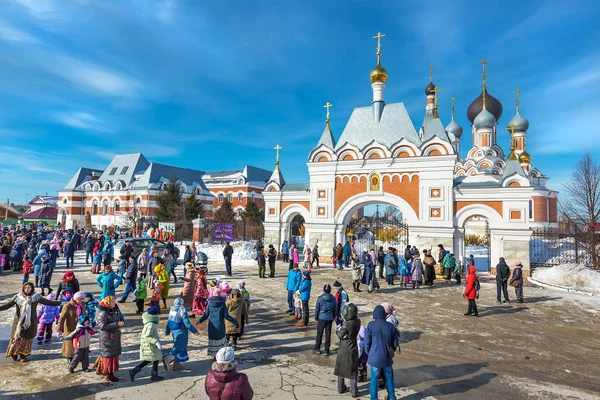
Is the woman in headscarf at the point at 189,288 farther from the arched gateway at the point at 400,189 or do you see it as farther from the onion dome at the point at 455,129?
the onion dome at the point at 455,129

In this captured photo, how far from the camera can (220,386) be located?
11.5 ft

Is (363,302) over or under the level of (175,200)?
under

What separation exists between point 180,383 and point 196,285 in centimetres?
406

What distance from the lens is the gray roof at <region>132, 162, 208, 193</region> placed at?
4897 centimetres

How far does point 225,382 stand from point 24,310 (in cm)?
497

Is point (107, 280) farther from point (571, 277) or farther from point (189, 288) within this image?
point (571, 277)

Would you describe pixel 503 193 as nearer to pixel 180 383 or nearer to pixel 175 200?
pixel 180 383

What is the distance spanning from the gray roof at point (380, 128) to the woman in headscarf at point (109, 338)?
17284 millimetres

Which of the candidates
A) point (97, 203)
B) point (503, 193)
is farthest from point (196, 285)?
point (97, 203)

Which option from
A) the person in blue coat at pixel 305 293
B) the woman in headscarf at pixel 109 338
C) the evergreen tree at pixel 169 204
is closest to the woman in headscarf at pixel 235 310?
the person in blue coat at pixel 305 293

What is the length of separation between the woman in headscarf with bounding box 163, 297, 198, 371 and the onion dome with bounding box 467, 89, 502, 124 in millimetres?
45804

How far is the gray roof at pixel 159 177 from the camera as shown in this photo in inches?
1928

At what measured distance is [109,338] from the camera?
17.8 feet

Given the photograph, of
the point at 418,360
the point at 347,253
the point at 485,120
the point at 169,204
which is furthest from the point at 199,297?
the point at 485,120
